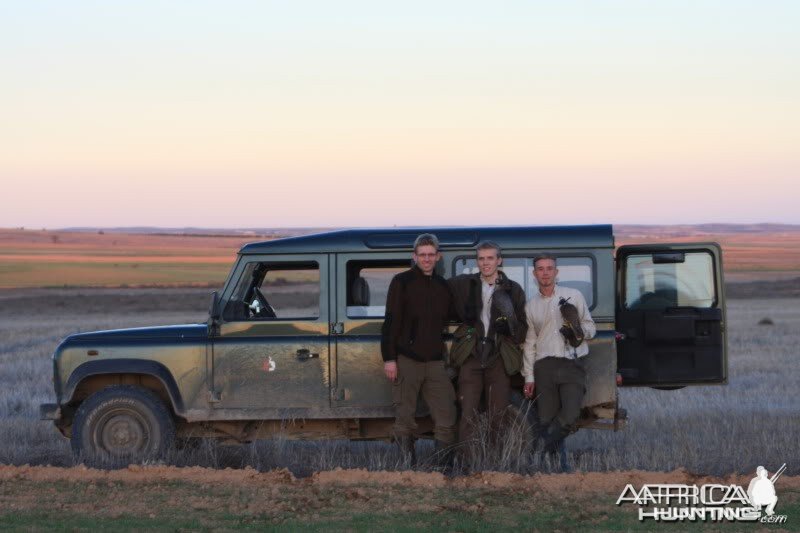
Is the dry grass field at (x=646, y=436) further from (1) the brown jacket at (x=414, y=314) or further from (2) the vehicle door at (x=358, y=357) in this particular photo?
(1) the brown jacket at (x=414, y=314)

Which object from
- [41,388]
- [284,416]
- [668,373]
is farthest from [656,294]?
[41,388]

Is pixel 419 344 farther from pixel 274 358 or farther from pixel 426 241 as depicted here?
pixel 274 358

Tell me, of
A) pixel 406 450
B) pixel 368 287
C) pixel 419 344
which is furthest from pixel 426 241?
pixel 406 450

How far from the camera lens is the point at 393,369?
28.7 feet

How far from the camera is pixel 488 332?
8.93 m

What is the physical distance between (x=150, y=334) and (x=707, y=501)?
4.54 meters

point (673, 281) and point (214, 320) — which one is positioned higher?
point (673, 281)

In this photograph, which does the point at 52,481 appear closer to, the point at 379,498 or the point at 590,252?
the point at 379,498

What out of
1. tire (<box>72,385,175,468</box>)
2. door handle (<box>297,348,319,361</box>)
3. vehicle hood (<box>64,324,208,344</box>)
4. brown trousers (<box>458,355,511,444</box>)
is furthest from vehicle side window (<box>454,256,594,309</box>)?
tire (<box>72,385,175,468</box>)

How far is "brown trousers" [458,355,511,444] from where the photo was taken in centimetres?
899

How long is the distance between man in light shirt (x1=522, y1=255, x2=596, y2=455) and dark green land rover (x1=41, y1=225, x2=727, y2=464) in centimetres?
29

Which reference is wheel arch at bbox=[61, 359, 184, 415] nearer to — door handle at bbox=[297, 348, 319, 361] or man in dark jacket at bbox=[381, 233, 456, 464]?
door handle at bbox=[297, 348, 319, 361]

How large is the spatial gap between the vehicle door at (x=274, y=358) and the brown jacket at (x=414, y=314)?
2.22ft

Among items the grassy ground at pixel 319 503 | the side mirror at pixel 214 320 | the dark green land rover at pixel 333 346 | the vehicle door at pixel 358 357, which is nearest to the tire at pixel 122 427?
the dark green land rover at pixel 333 346
